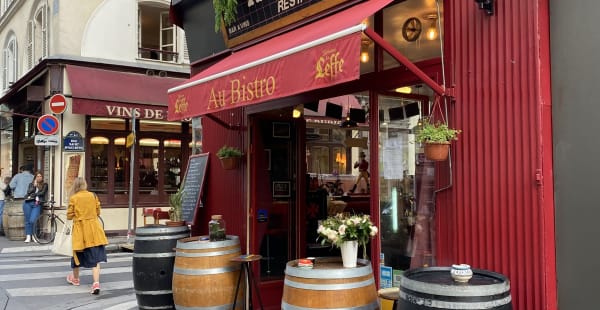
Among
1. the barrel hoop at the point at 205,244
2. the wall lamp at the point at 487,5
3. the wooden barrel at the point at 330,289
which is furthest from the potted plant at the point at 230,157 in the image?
the wall lamp at the point at 487,5

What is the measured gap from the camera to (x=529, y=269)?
3.76m

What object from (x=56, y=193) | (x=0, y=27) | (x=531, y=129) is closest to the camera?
(x=531, y=129)

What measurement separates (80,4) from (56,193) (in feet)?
17.9

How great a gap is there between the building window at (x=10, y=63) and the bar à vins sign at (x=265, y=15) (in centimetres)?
1776

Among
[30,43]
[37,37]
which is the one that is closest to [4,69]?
[30,43]

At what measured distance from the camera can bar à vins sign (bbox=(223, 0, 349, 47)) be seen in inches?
234

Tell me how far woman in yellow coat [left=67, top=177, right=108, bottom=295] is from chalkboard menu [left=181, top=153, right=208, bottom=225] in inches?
57.6

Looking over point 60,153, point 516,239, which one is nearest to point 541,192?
point 516,239

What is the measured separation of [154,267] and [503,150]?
440 centimetres

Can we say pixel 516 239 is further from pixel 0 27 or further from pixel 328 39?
pixel 0 27

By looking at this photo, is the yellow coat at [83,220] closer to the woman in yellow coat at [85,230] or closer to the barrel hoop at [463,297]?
the woman in yellow coat at [85,230]

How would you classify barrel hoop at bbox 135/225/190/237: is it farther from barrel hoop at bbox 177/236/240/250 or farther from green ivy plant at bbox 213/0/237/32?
green ivy plant at bbox 213/0/237/32

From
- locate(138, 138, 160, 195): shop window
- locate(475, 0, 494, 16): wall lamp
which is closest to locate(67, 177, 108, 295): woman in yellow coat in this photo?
locate(475, 0, 494, 16): wall lamp

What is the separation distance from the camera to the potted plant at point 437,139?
412cm
